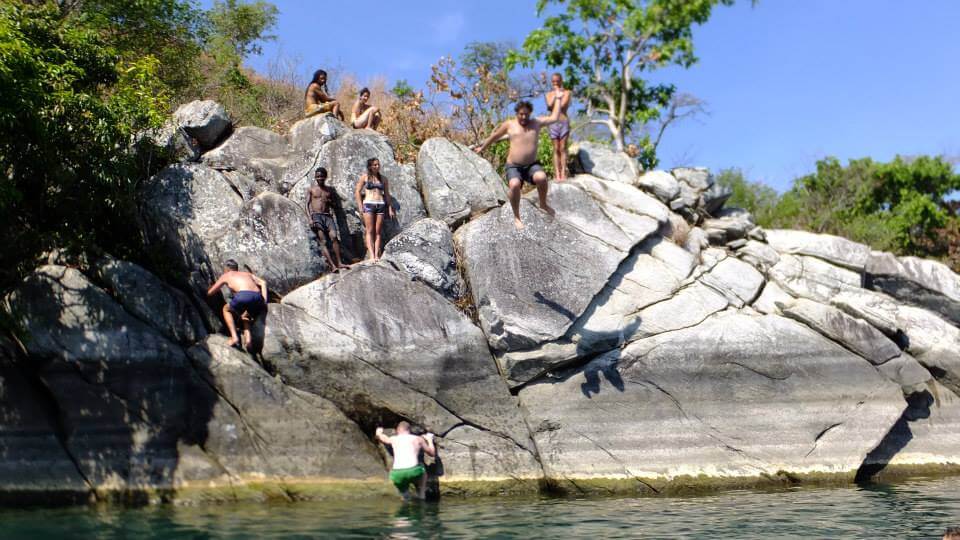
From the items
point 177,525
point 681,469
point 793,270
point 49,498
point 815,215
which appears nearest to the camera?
point 177,525

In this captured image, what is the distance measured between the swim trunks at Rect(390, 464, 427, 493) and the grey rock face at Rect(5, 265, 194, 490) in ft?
11.5

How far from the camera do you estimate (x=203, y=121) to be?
51.2ft

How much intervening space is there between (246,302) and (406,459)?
3.68 metres

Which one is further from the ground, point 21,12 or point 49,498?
point 21,12

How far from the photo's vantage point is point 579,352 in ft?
44.1

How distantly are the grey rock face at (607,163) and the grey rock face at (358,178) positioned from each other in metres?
4.04

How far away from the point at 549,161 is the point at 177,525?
35.9 feet

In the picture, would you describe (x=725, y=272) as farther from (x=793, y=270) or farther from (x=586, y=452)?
(x=586, y=452)

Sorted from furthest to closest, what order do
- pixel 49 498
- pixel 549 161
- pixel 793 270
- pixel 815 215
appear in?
pixel 815 215, pixel 549 161, pixel 793 270, pixel 49 498

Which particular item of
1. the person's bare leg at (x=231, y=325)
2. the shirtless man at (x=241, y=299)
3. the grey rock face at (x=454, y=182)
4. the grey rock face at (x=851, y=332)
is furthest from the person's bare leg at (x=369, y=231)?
the grey rock face at (x=851, y=332)

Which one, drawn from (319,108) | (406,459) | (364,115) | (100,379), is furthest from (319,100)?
(406,459)

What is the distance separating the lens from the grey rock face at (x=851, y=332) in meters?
13.8

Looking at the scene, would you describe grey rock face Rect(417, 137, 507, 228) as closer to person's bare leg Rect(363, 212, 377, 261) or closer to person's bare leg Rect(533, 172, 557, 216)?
person's bare leg Rect(363, 212, 377, 261)

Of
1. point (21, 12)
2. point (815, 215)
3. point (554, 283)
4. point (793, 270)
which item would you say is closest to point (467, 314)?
point (554, 283)
